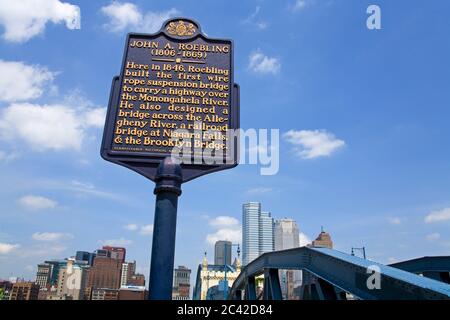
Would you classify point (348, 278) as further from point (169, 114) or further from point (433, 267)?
point (433, 267)

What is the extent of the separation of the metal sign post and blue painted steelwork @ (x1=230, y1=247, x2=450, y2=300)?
13.2 feet

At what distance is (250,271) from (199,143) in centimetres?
1385

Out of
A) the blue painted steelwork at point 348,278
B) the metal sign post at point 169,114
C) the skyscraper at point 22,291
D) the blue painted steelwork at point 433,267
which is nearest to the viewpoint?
the blue painted steelwork at point 348,278

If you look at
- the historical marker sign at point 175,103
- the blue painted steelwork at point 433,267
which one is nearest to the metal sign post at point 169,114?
the historical marker sign at point 175,103

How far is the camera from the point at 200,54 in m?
11.9

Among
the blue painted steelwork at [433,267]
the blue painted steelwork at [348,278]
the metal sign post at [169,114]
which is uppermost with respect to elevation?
the metal sign post at [169,114]

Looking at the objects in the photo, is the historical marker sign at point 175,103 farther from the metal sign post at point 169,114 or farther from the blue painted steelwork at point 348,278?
the blue painted steelwork at point 348,278

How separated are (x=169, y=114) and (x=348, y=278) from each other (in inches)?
260

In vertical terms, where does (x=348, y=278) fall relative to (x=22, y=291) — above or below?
below

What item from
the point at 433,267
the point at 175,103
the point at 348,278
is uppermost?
the point at 175,103

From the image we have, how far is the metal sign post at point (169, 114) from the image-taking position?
984 centimetres

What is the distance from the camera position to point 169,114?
1080 cm

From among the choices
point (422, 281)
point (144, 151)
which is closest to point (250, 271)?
point (144, 151)

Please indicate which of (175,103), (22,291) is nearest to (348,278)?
(175,103)
